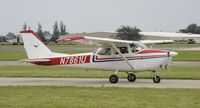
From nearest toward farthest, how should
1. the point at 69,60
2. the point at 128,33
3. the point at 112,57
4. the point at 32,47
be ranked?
the point at 112,57 < the point at 69,60 < the point at 32,47 < the point at 128,33

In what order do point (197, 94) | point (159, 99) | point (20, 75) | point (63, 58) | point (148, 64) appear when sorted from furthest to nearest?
1. point (20, 75)
2. point (63, 58)
3. point (148, 64)
4. point (197, 94)
5. point (159, 99)

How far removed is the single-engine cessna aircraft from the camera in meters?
18.8

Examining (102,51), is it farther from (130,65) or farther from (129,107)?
(129,107)

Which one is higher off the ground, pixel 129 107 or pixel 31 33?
pixel 31 33

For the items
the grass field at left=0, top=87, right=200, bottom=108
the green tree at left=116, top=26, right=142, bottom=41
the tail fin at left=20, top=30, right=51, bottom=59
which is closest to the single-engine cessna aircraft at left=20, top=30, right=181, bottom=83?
the tail fin at left=20, top=30, right=51, bottom=59

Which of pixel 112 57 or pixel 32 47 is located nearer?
pixel 112 57

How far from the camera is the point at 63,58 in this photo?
2012cm

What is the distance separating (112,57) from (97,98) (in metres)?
7.00

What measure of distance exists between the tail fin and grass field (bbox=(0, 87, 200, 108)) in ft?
17.1

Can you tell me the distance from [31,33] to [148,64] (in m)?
5.77

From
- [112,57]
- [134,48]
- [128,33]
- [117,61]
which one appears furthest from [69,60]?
[128,33]

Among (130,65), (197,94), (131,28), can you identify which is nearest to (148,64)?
(130,65)

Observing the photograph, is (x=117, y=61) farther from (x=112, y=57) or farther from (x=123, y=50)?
(x=123, y=50)

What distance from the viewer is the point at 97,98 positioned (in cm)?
1266
